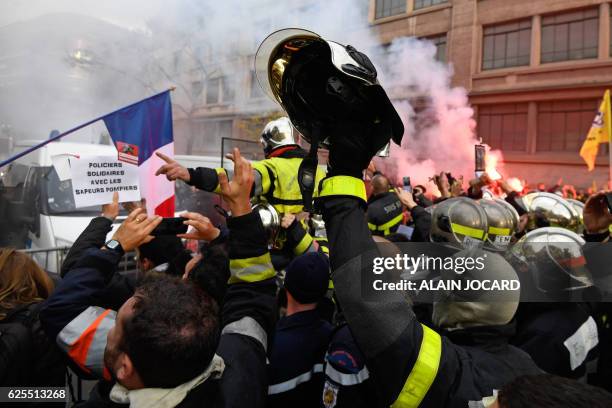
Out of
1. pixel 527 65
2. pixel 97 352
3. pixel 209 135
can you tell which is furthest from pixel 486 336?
pixel 209 135

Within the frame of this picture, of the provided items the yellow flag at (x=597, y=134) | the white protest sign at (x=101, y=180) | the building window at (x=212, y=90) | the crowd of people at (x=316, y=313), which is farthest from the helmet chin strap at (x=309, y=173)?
the building window at (x=212, y=90)

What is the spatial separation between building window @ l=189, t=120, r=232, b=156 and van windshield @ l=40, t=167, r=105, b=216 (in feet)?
60.4

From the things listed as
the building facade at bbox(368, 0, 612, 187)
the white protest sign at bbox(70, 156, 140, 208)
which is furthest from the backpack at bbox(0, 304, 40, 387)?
the building facade at bbox(368, 0, 612, 187)

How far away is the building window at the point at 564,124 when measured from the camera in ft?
50.4

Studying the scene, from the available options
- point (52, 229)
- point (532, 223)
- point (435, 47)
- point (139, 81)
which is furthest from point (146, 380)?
point (435, 47)

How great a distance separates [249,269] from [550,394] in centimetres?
108

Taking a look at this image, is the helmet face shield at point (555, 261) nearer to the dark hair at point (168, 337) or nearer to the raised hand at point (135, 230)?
the dark hair at point (168, 337)

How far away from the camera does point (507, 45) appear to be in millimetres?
17078

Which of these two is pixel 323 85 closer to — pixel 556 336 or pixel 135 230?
pixel 135 230

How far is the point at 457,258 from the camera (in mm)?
1885

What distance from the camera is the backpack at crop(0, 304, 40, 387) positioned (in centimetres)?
168

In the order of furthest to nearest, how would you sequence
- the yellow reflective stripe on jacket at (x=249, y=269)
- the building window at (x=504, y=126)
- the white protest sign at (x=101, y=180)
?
the building window at (x=504, y=126)
the white protest sign at (x=101, y=180)
the yellow reflective stripe on jacket at (x=249, y=269)

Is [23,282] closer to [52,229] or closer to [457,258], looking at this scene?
[457,258]

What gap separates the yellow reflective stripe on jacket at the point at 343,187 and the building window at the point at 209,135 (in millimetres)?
23321
